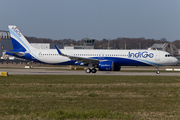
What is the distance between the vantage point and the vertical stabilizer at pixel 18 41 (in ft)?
156

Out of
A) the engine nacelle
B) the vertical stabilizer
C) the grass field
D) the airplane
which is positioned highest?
the vertical stabilizer

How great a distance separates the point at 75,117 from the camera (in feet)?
36.1

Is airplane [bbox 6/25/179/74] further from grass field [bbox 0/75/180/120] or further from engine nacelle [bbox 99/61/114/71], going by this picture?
grass field [bbox 0/75/180/120]

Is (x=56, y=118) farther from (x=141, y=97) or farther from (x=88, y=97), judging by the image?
(x=141, y=97)

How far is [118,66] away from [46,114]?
117 feet

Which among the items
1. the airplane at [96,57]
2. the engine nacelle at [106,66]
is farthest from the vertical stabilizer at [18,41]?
the engine nacelle at [106,66]

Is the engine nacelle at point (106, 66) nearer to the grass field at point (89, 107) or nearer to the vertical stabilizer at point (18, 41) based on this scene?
the vertical stabilizer at point (18, 41)

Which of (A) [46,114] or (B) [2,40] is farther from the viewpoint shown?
(B) [2,40]

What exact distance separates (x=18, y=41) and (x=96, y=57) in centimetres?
1444

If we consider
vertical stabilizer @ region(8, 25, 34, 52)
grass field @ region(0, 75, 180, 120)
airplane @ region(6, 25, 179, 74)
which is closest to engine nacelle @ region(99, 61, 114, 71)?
airplane @ region(6, 25, 179, 74)

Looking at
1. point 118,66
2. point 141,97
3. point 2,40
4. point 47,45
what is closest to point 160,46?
point 47,45

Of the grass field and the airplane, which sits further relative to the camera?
the airplane

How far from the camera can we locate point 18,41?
47.9 metres

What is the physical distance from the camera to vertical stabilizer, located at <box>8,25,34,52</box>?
47469 mm
